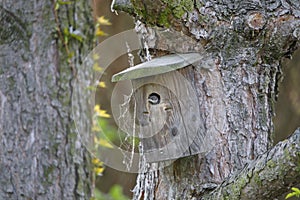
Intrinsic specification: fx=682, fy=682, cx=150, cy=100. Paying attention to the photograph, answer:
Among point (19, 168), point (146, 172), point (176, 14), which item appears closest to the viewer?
point (176, 14)

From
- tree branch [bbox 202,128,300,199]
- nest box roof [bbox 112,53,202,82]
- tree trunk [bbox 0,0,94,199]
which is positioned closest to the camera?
tree branch [bbox 202,128,300,199]

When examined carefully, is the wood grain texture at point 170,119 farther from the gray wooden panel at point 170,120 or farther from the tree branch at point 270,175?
the tree branch at point 270,175

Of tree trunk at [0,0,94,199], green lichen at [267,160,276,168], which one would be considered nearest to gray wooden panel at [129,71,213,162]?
green lichen at [267,160,276,168]

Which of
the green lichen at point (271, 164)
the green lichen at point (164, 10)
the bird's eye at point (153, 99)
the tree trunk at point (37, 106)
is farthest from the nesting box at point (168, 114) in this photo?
the tree trunk at point (37, 106)

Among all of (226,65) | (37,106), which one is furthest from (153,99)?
(37,106)

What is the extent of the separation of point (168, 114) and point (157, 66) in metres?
0.15

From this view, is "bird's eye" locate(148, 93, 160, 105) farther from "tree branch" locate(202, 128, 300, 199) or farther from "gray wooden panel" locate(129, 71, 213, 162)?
"tree branch" locate(202, 128, 300, 199)

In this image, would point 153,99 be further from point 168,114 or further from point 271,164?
point 271,164

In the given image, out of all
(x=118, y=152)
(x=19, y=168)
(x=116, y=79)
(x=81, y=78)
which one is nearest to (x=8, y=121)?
(x=19, y=168)

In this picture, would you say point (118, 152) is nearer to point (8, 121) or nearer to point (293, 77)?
point (8, 121)

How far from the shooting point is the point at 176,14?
1799mm

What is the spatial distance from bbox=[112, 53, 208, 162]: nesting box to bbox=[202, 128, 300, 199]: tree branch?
21 centimetres

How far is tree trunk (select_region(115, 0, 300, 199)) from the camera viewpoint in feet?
5.97

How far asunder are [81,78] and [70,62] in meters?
0.12
